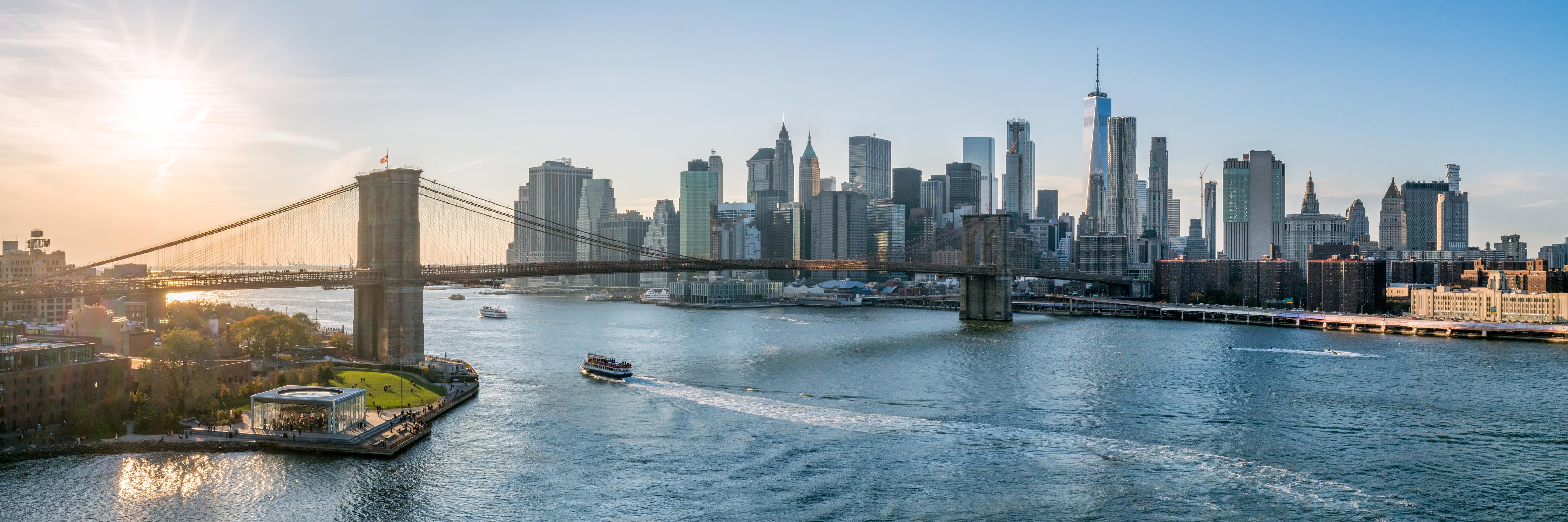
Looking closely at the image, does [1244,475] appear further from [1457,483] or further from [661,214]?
[661,214]

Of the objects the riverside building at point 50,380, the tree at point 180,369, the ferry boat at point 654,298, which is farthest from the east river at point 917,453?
the ferry boat at point 654,298

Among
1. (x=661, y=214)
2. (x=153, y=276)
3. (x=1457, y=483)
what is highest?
(x=661, y=214)

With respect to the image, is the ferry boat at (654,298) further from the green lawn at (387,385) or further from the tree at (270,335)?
the green lawn at (387,385)

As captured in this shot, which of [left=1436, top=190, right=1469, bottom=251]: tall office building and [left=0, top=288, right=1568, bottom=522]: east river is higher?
[left=1436, top=190, right=1469, bottom=251]: tall office building

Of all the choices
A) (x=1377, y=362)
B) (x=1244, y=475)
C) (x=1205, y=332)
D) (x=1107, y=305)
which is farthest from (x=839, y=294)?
(x=1244, y=475)

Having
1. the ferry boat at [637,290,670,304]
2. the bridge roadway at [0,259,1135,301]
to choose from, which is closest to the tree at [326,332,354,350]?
the bridge roadway at [0,259,1135,301]

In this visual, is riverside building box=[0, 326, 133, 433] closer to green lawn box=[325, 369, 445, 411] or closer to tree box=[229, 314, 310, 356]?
green lawn box=[325, 369, 445, 411]
